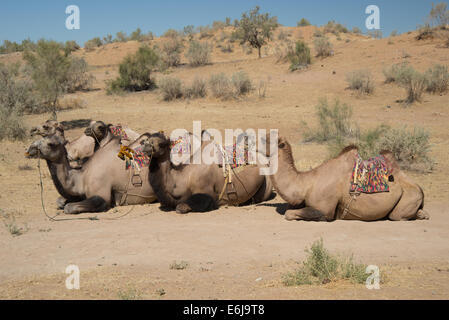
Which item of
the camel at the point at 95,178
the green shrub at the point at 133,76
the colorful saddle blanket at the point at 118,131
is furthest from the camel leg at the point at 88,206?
the green shrub at the point at 133,76

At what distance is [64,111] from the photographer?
24047 millimetres

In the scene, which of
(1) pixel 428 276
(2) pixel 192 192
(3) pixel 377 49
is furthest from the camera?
(3) pixel 377 49

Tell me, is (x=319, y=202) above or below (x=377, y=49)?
below

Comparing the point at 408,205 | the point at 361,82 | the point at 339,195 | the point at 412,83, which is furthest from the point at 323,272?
the point at 361,82

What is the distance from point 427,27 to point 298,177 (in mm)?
30482

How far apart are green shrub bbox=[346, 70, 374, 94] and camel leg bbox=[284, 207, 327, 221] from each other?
17222 mm

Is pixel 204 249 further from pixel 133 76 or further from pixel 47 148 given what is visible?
pixel 133 76

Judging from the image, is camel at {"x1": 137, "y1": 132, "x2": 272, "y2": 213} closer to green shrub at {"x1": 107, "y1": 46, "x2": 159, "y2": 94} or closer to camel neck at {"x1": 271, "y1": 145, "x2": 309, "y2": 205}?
camel neck at {"x1": 271, "y1": 145, "x2": 309, "y2": 205}

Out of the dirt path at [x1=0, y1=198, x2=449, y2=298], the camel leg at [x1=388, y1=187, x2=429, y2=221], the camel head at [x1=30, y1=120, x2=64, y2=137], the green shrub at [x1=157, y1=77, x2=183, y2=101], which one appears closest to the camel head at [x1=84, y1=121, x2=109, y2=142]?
the camel head at [x1=30, y1=120, x2=64, y2=137]

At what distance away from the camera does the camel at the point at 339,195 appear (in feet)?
24.7

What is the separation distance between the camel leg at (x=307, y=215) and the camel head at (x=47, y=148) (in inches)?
165
